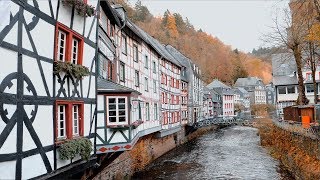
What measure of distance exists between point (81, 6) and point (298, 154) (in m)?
15.9

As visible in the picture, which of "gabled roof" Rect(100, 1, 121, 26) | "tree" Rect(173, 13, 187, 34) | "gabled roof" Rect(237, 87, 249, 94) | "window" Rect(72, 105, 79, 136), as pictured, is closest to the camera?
"window" Rect(72, 105, 79, 136)

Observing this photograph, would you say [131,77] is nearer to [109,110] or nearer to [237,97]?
[109,110]

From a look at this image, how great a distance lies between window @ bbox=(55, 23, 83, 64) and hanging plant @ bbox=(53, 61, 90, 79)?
0.74 feet

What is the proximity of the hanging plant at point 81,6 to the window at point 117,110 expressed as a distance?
3.88 meters

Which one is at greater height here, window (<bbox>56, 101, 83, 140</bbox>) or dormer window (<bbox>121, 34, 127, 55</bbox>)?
dormer window (<bbox>121, 34, 127, 55</bbox>)

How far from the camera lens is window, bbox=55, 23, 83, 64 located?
9742mm

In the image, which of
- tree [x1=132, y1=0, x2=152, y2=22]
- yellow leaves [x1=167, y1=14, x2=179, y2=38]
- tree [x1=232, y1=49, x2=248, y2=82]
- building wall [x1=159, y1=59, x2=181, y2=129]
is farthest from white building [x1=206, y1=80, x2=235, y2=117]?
building wall [x1=159, y1=59, x2=181, y2=129]

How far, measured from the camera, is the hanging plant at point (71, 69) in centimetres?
939

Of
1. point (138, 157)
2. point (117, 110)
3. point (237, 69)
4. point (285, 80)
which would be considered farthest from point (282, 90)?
point (237, 69)

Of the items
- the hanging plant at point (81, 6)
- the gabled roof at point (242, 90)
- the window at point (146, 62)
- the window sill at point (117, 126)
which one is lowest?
the window sill at point (117, 126)

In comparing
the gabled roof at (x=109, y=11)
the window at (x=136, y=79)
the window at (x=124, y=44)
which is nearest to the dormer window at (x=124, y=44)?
the window at (x=124, y=44)

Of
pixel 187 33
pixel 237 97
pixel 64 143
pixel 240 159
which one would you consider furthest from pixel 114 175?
pixel 187 33

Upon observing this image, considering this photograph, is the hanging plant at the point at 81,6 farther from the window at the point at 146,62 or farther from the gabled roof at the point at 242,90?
the gabled roof at the point at 242,90

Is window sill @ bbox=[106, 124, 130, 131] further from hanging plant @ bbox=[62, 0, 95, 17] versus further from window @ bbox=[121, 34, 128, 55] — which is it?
window @ bbox=[121, 34, 128, 55]
